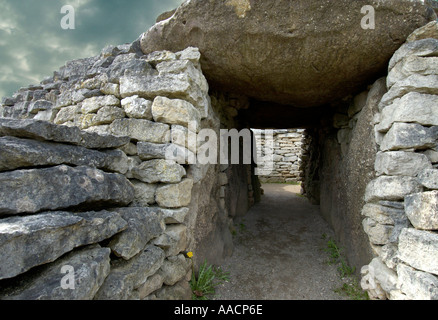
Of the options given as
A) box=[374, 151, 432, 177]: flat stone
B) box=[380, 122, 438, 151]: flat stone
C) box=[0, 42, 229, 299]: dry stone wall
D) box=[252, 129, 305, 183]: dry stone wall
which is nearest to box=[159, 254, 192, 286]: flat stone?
box=[0, 42, 229, 299]: dry stone wall

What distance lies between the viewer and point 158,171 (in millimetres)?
2373

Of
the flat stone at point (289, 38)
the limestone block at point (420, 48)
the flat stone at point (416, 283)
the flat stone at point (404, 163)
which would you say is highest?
the flat stone at point (289, 38)

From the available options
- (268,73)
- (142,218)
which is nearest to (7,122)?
(142,218)

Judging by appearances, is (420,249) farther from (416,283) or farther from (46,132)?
(46,132)

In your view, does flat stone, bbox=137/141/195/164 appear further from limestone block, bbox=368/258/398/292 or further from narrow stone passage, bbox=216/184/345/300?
limestone block, bbox=368/258/398/292

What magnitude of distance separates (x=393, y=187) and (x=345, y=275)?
58.6 inches

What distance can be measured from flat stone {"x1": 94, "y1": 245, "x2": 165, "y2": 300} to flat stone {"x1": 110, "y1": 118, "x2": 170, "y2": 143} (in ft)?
3.34

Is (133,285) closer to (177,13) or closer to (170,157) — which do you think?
(170,157)

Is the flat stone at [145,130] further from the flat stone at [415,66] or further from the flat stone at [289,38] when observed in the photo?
the flat stone at [415,66]

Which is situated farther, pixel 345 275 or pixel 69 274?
pixel 345 275

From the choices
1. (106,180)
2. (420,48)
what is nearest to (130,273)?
(106,180)

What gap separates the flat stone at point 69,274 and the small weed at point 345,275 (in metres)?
2.72

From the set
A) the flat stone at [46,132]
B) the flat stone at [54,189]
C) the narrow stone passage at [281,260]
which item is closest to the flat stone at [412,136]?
the narrow stone passage at [281,260]

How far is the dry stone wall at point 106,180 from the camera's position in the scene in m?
1.26
